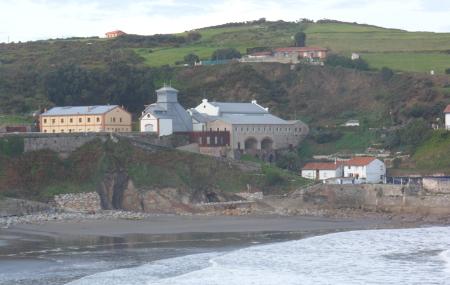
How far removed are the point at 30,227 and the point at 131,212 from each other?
25.0 feet

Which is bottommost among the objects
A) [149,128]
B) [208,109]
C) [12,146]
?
[12,146]

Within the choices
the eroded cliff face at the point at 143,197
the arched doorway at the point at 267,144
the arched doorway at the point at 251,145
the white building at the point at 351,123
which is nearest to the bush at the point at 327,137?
the white building at the point at 351,123

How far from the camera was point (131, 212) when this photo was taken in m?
57.1

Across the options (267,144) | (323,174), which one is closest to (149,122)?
(267,144)

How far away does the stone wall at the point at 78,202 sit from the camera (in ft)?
187

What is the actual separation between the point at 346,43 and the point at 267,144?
33715 millimetres

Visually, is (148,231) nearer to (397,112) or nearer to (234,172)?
(234,172)

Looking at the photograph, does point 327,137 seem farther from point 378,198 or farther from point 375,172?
point 378,198

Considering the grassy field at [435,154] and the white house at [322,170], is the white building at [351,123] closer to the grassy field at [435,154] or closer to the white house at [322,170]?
the grassy field at [435,154]

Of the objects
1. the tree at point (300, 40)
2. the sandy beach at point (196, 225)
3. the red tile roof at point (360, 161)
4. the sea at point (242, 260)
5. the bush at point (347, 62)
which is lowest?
the sandy beach at point (196, 225)

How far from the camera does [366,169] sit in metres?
62.6

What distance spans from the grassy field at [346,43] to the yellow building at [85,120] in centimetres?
2363

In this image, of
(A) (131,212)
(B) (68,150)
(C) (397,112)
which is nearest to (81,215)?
(A) (131,212)

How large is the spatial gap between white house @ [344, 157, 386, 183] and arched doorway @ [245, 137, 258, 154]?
867 centimetres
